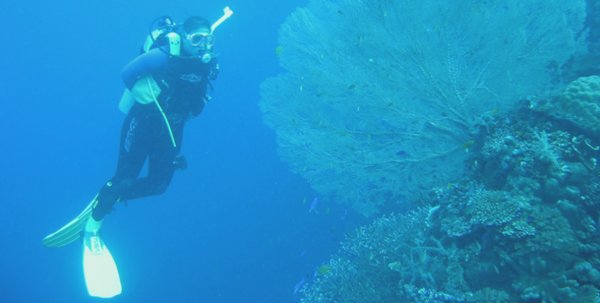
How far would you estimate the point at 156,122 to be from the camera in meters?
5.47

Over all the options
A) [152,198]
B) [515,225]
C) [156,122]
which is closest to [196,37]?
[156,122]

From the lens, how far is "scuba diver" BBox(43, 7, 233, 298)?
5.06m

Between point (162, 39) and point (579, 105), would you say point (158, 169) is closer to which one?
point (162, 39)

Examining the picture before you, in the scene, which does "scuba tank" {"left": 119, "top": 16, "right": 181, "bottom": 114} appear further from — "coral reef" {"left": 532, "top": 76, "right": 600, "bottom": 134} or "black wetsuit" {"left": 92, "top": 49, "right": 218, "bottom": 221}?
"coral reef" {"left": 532, "top": 76, "right": 600, "bottom": 134}

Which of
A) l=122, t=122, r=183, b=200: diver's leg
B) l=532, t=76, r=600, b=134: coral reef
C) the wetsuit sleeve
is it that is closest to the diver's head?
the wetsuit sleeve

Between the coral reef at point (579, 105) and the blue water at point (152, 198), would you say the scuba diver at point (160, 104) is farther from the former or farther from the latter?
the blue water at point (152, 198)

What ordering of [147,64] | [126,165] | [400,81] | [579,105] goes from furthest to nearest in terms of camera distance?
1. [126,165]
2. [400,81]
3. [147,64]
4. [579,105]

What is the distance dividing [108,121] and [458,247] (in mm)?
44457

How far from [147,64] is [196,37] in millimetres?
697

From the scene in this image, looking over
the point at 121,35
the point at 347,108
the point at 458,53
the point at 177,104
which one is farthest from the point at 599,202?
the point at 121,35

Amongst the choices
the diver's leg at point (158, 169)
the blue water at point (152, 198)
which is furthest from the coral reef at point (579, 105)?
the blue water at point (152, 198)

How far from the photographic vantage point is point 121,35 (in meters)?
39.8

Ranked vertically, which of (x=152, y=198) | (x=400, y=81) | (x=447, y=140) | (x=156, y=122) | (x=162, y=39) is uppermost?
(x=152, y=198)

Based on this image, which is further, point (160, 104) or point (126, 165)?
point (126, 165)
